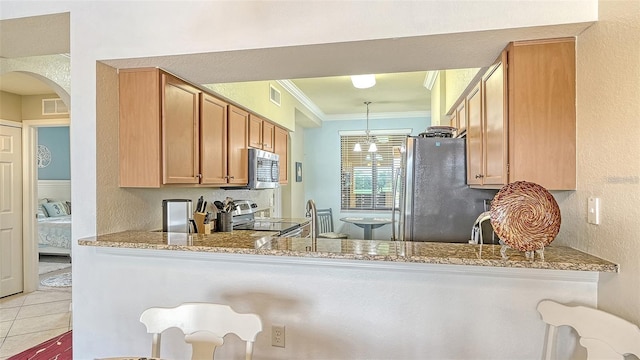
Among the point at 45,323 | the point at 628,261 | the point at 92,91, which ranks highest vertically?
the point at 92,91

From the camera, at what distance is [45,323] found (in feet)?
10.8

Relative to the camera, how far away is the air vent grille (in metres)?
4.16

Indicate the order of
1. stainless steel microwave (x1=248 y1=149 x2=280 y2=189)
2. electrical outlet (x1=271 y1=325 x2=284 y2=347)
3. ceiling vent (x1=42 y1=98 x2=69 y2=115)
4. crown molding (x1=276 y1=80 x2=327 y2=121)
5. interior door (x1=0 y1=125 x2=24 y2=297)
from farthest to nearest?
crown molding (x1=276 y1=80 x2=327 y2=121) < ceiling vent (x1=42 y1=98 x2=69 y2=115) < interior door (x1=0 y1=125 x2=24 y2=297) < stainless steel microwave (x1=248 y1=149 x2=280 y2=189) < electrical outlet (x1=271 y1=325 x2=284 y2=347)

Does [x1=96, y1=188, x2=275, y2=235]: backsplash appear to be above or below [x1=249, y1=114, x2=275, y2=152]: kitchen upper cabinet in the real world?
below

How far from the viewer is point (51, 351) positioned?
2.73m

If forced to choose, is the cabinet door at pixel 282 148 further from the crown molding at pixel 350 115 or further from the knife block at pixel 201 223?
the knife block at pixel 201 223

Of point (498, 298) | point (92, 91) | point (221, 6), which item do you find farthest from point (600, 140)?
point (92, 91)

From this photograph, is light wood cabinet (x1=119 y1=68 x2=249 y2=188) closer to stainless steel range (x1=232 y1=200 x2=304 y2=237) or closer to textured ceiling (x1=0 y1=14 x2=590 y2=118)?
textured ceiling (x1=0 y1=14 x2=590 y2=118)

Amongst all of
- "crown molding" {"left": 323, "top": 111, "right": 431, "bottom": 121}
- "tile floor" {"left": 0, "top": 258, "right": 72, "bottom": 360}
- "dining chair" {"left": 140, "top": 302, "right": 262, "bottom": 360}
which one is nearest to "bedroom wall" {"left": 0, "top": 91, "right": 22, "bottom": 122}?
"tile floor" {"left": 0, "top": 258, "right": 72, "bottom": 360}

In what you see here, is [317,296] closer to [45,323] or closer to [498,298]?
[498,298]

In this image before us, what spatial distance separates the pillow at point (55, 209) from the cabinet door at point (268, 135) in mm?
4888

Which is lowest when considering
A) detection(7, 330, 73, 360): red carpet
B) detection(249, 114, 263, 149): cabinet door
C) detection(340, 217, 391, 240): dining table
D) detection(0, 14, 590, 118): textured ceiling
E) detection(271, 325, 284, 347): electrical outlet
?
detection(7, 330, 73, 360): red carpet

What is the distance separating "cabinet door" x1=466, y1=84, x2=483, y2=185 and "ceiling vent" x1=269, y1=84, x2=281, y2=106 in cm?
230

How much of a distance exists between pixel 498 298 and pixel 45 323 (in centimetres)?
379
